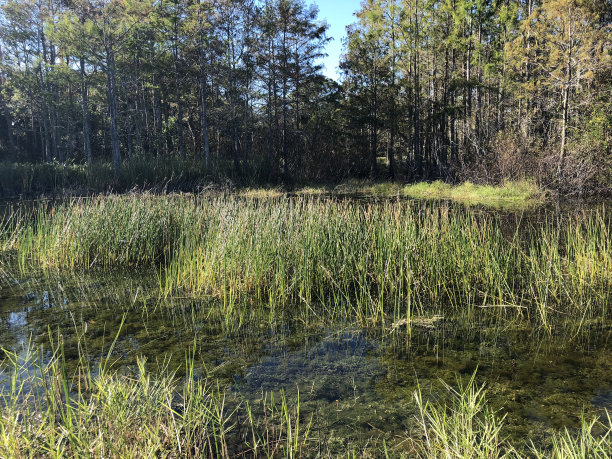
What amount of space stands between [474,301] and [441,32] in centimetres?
1678

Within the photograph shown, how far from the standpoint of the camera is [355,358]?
2.72 m

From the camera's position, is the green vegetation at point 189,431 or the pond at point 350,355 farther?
the pond at point 350,355

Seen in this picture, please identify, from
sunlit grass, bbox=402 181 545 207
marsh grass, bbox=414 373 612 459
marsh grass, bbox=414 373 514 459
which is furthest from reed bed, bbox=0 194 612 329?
sunlit grass, bbox=402 181 545 207

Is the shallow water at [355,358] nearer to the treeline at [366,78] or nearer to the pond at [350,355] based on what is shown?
the pond at [350,355]

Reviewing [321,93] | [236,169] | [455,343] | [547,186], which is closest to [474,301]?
[455,343]

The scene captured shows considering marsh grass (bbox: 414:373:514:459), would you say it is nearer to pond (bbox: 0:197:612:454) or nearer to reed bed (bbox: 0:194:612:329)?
pond (bbox: 0:197:612:454)

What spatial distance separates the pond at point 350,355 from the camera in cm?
207

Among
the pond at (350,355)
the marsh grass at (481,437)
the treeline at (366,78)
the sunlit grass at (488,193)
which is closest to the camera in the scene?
the marsh grass at (481,437)

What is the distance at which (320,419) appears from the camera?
2.05 metres

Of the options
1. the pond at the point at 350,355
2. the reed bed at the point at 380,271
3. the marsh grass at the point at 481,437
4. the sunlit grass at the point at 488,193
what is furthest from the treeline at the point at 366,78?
the marsh grass at the point at 481,437

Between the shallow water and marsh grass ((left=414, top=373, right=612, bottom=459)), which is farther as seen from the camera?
the shallow water

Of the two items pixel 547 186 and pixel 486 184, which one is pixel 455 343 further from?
pixel 486 184

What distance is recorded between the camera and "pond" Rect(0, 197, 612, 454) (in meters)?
2.07

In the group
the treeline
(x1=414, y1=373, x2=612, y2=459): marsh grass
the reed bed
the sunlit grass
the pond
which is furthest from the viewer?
the treeline
